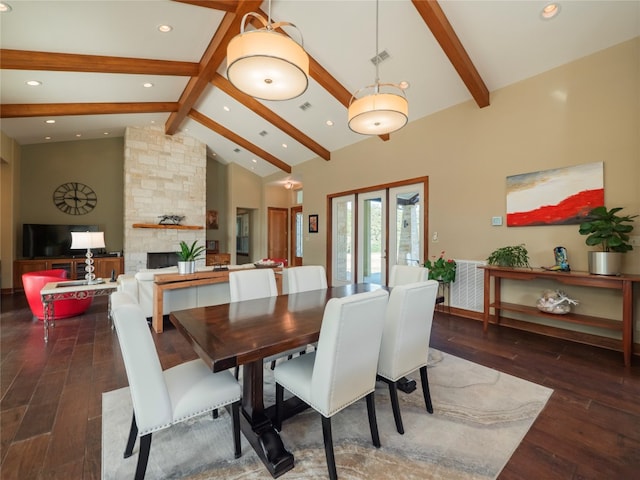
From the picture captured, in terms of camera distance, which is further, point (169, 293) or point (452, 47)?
point (169, 293)

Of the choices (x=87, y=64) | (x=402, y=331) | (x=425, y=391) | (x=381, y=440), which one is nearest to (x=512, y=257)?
(x=425, y=391)

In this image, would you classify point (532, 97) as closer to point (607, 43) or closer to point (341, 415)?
point (607, 43)

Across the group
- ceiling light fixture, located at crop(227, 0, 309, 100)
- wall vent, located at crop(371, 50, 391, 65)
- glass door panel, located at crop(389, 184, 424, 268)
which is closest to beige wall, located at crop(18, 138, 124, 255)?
glass door panel, located at crop(389, 184, 424, 268)

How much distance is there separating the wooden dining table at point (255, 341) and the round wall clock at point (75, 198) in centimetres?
727

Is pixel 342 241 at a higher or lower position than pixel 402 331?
higher

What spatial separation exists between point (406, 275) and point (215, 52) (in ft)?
13.4

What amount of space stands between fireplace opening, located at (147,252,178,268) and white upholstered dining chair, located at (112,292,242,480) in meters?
6.68

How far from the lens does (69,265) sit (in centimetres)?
652

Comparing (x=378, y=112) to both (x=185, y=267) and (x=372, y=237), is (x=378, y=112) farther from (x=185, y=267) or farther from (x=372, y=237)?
(x=372, y=237)

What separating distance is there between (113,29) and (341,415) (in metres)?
4.89

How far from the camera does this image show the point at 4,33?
3.26 m

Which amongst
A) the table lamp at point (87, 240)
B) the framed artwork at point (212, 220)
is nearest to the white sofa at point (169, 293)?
the table lamp at point (87, 240)

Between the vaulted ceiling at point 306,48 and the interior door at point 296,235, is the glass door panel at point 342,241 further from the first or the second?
the interior door at point 296,235

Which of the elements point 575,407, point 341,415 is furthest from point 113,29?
point 575,407
